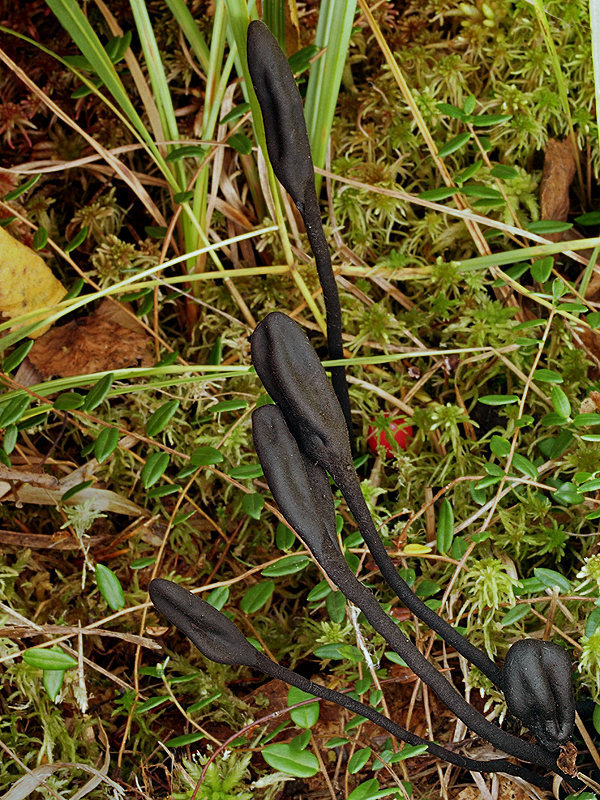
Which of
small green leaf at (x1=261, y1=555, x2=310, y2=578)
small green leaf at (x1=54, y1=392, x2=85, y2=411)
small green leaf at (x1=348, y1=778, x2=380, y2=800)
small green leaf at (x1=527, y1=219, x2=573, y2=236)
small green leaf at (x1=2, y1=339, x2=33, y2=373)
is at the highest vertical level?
small green leaf at (x1=2, y1=339, x2=33, y2=373)

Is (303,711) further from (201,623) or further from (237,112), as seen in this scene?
(237,112)

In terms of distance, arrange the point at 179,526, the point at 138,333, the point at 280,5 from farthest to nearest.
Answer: the point at 138,333 → the point at 179,526 → the point at 280,5

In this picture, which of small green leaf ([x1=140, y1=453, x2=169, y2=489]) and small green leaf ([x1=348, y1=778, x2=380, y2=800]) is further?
small green leaf ([x1=140, y1=453, x2=169, y2=489])

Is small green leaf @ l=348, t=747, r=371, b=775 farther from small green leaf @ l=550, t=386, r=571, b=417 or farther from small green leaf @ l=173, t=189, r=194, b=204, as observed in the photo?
small green leaf @ l=173, t=189, r=194, b=204

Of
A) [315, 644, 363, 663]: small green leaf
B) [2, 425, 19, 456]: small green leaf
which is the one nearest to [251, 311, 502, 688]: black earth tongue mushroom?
[315, 644, 363, 663]: small green leaf

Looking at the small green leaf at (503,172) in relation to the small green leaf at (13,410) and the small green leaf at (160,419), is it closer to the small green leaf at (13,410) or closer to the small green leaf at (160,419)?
the small green leaf at (160,419)

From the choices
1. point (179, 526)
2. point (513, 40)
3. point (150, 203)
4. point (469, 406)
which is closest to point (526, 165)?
point (513, 40)

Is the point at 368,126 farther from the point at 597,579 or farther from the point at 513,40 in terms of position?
the point at 597,579

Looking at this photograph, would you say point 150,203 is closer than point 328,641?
No
